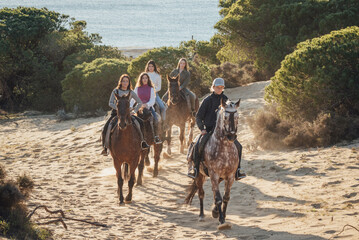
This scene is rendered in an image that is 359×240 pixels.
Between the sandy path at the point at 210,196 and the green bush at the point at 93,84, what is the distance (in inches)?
339

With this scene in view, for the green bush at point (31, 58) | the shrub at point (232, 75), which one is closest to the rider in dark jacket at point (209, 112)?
the shrub at point (232, 75)

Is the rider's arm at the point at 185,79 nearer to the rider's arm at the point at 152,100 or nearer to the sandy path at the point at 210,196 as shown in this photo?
the sandy path at the point at 210,196

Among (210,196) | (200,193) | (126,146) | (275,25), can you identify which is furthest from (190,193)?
(275,25)

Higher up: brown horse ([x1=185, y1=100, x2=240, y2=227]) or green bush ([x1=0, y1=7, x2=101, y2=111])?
green bush ([x1=0, y1=7, x2=101, y2=111])

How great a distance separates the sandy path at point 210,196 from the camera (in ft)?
27.2

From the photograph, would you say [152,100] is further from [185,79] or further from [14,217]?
[14,217]

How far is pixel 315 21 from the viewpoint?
26016 millimetres

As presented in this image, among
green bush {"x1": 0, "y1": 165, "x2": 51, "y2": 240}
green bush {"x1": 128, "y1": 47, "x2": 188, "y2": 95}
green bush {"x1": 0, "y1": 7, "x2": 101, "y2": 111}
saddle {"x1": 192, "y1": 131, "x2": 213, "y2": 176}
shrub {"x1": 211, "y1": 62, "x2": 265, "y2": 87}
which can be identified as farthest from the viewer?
green bush {"x1": 0, "y1": 7, "x2": 101, "y2": 111}

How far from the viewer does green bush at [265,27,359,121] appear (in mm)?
14180

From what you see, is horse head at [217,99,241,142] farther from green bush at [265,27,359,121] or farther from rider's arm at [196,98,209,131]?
green bush at [265,27,359,121]

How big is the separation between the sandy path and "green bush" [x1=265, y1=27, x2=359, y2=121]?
5.92 feet

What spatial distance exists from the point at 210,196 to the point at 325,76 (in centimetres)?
580

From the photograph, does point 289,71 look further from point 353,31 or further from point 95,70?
point 95,70

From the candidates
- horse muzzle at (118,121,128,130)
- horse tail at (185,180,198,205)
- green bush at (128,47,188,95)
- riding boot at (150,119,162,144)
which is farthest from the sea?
horse tail at (185,180,198,205)
